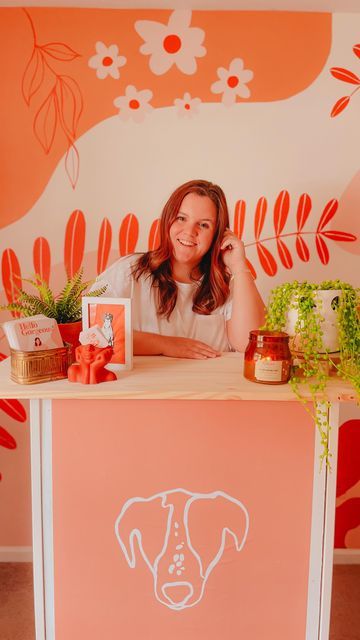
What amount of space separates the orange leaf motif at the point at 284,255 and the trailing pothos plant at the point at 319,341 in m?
1.02

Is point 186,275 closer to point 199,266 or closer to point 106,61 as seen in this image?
point 199,266

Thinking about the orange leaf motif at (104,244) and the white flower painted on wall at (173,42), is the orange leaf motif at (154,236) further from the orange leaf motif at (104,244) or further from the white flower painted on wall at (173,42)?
the white flower painted on wall at (173,42)

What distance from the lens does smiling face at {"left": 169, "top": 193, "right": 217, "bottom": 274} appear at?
87.2 inches

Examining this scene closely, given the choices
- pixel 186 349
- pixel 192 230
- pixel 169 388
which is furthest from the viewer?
pixel 192 230

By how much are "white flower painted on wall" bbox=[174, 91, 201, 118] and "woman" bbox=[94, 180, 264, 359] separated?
0.32 meters

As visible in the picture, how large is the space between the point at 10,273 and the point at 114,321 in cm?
119

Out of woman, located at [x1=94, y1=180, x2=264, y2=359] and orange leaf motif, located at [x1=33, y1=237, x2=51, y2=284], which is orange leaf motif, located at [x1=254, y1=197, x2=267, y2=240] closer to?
woman, located at [x1=94, y1=180, x2=264, y2=359]

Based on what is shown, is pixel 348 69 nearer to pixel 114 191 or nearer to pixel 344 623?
pixel 114 191

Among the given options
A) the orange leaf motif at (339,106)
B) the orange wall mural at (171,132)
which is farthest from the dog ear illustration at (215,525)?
the orange leaf motif at (339,106)

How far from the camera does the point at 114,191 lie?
2367mm

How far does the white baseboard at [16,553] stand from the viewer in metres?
2.56

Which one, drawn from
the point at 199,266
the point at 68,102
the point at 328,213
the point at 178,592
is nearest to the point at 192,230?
the point at 199,266

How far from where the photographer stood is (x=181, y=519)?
4.59 feet

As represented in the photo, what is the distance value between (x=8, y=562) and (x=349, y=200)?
248 centimetres
